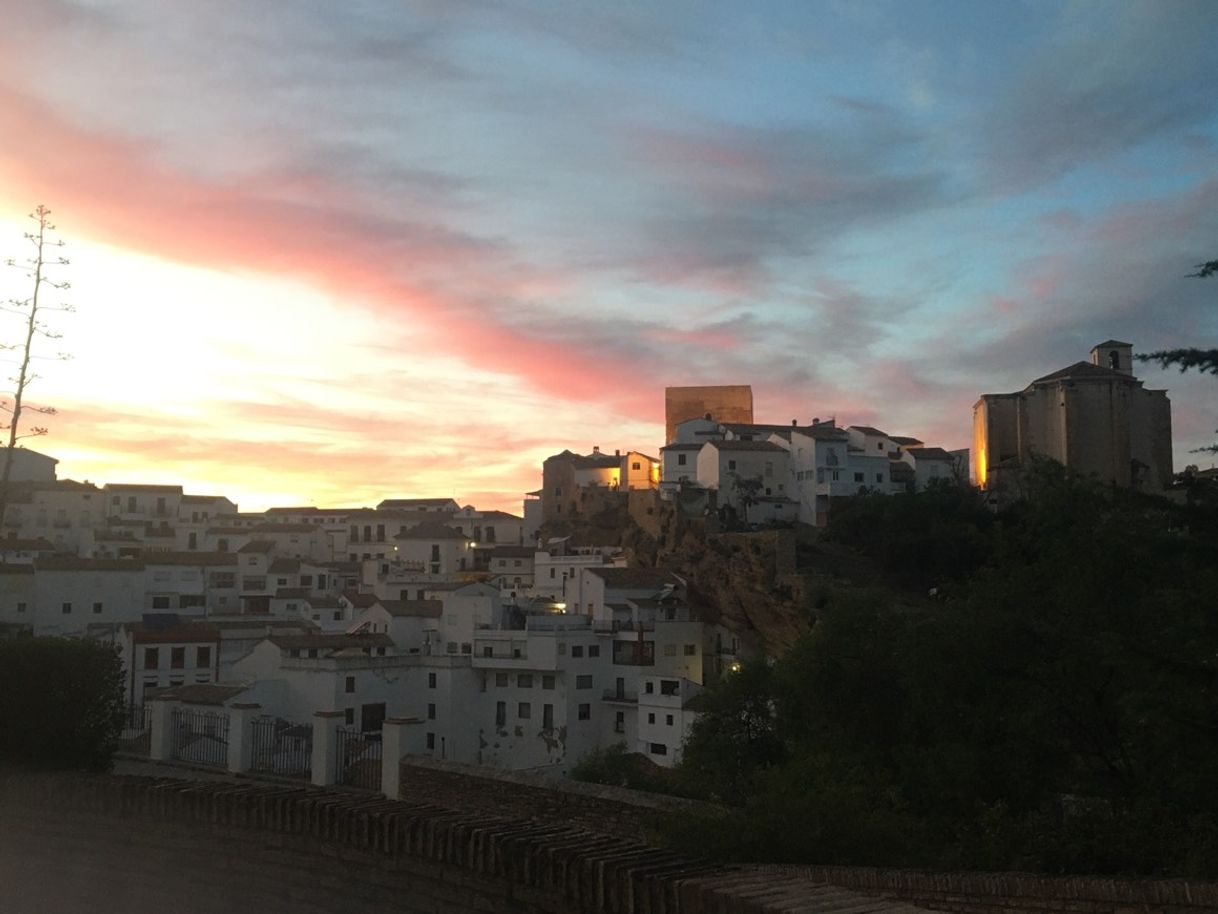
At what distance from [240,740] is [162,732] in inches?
60.6

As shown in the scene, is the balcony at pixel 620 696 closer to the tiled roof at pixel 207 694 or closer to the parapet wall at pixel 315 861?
the tiled roof at pixel 207 694

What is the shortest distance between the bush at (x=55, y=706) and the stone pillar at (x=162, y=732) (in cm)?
259

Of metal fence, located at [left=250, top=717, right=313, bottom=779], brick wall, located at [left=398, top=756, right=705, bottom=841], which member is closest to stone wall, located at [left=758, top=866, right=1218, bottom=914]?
brick wall, located at [left=398, top=756, right=705, bottom=841]

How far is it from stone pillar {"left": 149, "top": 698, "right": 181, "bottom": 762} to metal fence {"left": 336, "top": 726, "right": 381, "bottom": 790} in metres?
3.07

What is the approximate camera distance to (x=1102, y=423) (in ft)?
199

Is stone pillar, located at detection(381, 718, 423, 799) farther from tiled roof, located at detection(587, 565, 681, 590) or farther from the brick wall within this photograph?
tiled roof, located at detection(587, 565, 681, 590)

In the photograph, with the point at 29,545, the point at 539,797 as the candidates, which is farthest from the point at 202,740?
the point at 29,545

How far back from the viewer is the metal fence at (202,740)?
14.8 m

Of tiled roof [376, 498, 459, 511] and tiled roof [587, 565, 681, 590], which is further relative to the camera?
tiled roof [376, 498, 459, 511]

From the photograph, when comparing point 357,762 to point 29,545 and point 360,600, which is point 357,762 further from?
point 29,545

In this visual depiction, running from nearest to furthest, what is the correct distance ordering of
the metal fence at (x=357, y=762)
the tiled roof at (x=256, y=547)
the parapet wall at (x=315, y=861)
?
the parapet wall at (x=315, y=861)
the metal fence at (x=357, y=762)
the tiled roof at (x=256, y=547)

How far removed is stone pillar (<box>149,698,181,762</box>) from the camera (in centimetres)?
1495

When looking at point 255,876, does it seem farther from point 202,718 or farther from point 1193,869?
point 202,718

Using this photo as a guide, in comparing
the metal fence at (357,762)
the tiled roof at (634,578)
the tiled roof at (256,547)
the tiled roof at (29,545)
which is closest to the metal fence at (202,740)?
the metal fence at (357,762)
